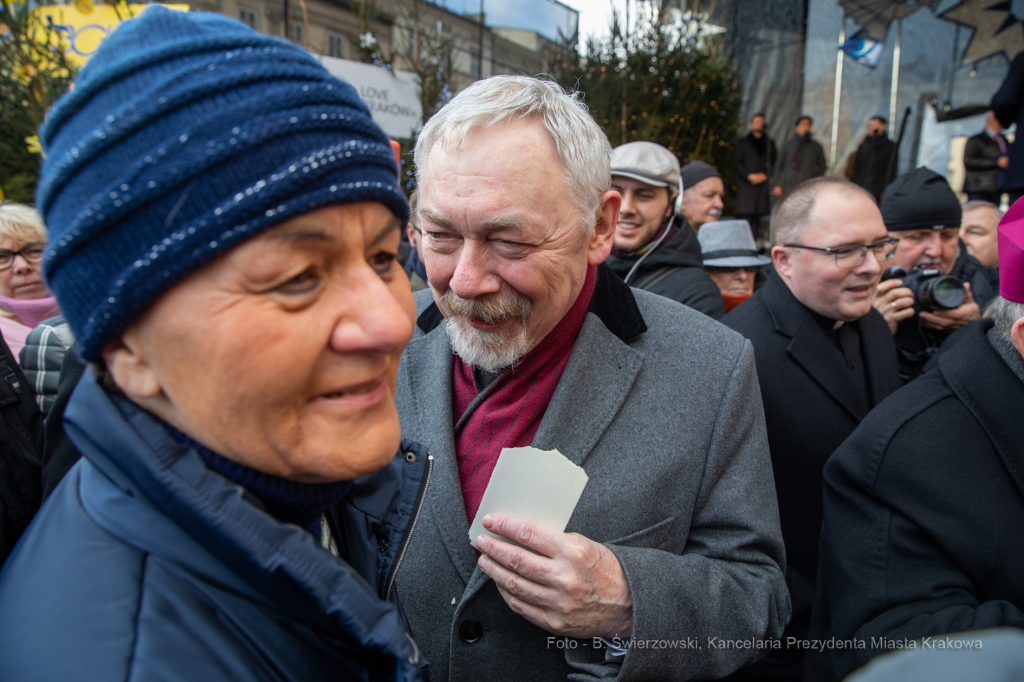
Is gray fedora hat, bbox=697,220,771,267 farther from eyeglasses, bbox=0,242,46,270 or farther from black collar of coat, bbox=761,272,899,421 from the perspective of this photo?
eyeglasses, bbox=0,242,46,270

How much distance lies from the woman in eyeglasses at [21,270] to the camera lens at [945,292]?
457 cm

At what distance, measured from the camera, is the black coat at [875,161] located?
363 inches

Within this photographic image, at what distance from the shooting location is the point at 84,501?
81 cm

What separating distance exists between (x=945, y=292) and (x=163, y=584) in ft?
11.3

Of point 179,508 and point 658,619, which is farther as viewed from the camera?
point 658,619

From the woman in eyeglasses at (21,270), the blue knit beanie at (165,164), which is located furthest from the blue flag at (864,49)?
the blue knit beanie at (165,164)

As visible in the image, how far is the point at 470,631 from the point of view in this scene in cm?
154

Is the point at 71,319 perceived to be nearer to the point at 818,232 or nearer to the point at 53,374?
the point at 53,374

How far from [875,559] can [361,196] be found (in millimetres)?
1651

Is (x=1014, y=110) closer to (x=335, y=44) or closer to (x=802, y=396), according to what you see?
(x=802, y=396)

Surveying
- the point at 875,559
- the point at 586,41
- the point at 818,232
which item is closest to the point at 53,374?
the point at 875,559

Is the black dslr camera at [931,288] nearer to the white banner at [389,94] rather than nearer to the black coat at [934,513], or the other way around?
the black coat at [934,513]

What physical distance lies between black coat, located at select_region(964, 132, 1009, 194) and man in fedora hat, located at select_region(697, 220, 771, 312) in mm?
4475

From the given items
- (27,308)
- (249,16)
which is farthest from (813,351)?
(249,16)
